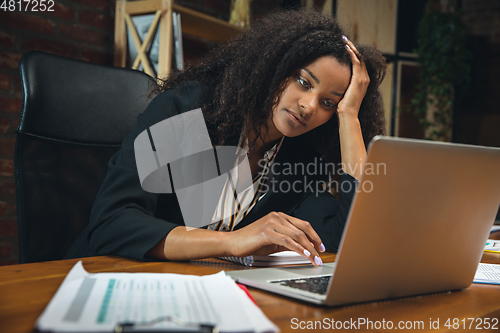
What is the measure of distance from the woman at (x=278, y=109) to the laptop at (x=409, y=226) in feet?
1.39

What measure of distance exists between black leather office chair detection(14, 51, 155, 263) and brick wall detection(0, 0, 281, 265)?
28.7 inches

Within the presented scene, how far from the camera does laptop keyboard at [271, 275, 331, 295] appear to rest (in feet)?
1.87

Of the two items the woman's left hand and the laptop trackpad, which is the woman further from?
the laptop trackpad

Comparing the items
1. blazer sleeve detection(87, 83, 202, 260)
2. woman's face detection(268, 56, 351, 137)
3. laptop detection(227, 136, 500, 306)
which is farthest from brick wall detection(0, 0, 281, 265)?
laptop detection(227, 136, 500, 306)

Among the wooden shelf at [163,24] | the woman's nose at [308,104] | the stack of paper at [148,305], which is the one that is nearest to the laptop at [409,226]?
the stack of paper at [148,305]

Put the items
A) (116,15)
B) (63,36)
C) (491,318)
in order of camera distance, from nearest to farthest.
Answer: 1. (491,318)
2. (63,36)
3. (116,15)

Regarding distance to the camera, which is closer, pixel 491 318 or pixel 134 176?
pixel 491 318

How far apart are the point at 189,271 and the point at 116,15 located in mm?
1724

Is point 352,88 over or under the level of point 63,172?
over

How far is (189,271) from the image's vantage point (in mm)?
705

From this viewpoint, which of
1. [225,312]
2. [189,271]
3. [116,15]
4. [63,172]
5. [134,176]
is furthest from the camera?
[116,15]

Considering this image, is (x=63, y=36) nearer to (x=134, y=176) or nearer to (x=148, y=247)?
(x=134, y=176)

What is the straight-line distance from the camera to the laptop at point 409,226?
50 centimetres

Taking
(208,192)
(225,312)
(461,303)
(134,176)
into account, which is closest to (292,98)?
Result: (208,192)
